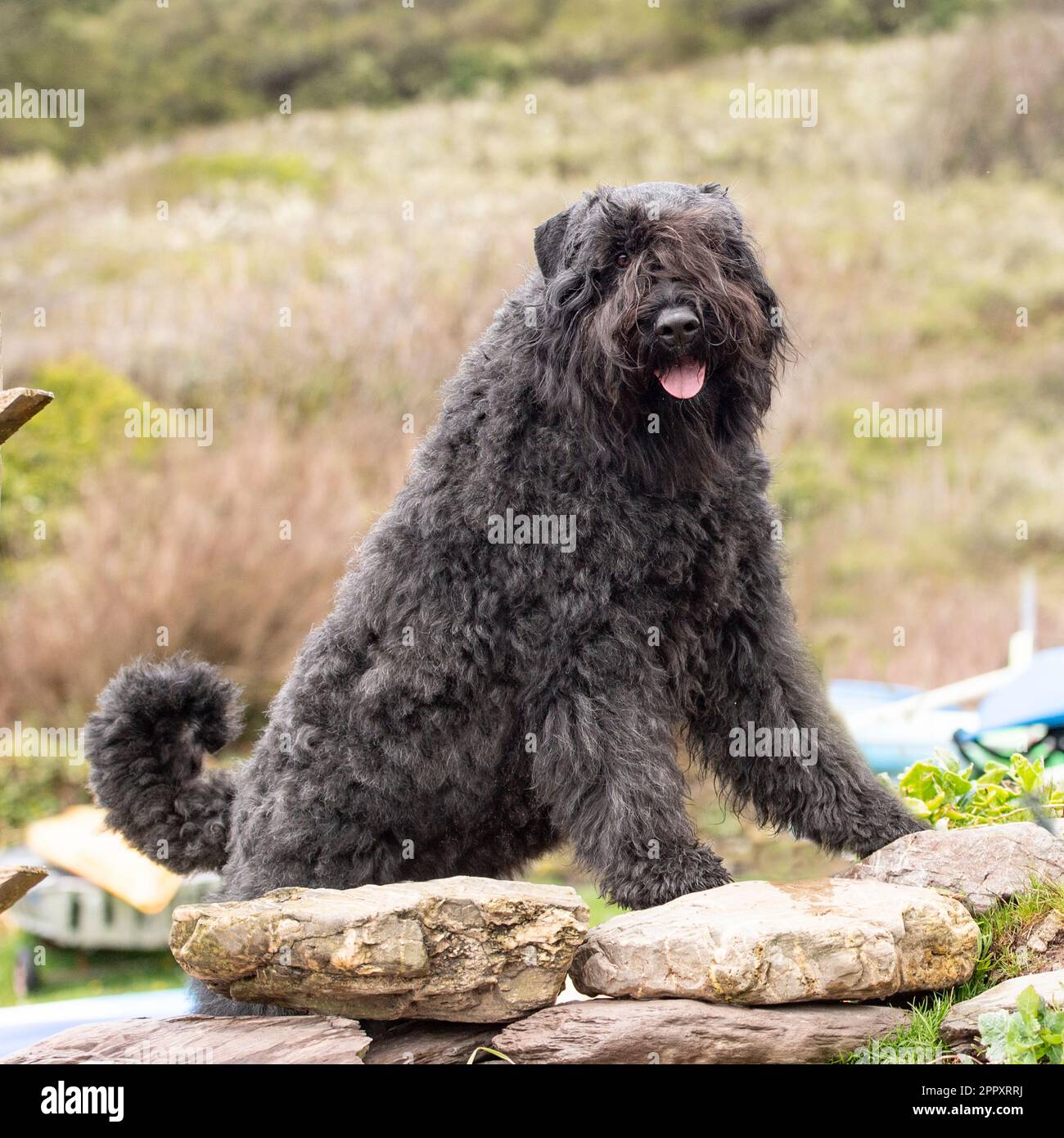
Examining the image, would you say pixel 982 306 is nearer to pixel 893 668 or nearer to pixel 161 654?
pixel 893 668

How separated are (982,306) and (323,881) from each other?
12.6 m

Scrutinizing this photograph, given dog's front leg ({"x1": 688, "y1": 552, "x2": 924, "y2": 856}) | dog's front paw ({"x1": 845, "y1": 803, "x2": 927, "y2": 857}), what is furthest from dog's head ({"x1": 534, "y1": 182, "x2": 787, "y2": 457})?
dog's front paw ({"x1": 845, "y1": 803, "x2": 927, "y2": 857})

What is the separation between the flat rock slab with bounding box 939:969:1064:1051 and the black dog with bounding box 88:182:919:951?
0.66 m

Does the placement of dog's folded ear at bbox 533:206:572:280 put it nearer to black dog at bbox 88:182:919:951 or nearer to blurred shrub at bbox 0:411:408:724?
black dog at bbox 88:182:919:951

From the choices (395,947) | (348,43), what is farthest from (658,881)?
(348,43)

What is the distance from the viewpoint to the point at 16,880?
121 inches

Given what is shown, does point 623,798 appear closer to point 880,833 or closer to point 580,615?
point 580,615

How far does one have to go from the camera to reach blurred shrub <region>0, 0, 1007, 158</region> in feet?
50.8

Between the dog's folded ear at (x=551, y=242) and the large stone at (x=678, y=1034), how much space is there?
2.00 m

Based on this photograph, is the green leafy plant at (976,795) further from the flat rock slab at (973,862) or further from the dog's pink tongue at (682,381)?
the dog's pink tongue at (682,381)

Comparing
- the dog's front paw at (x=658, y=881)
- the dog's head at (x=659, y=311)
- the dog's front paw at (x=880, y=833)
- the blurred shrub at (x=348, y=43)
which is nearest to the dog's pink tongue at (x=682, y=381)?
the dog's head at (x=659, y=311)

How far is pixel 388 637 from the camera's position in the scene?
3646 mm

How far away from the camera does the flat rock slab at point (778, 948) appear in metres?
3.17

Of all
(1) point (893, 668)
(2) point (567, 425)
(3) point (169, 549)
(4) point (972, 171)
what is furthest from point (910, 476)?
(2) point (567, 425)
